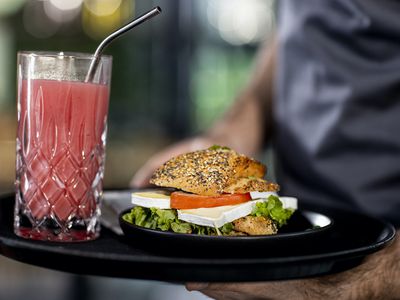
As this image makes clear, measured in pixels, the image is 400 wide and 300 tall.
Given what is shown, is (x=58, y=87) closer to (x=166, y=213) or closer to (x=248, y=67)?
(x=166, y=213)

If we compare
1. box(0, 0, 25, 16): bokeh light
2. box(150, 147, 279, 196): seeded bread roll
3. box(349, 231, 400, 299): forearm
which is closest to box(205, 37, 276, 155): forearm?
box(150, 147, 279, 196): seeded bread roll

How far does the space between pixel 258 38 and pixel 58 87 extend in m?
Answer: 3.13

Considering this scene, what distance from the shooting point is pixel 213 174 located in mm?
1133

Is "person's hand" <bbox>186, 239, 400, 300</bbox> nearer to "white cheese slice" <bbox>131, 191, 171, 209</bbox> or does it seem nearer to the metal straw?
"white cheese slice" <bbox>131, 191, 171, 209</bbox>

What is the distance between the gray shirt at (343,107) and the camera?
1616 millimetres

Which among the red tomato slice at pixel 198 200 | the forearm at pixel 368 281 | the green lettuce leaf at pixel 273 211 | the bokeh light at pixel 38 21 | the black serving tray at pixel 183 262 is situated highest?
the bokeh light at pixel 38 21

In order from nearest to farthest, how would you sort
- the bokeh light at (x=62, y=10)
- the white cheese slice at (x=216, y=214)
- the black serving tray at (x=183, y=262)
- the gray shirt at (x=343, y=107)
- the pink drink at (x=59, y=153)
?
the black serving tray at (x=183, y=262), the white cheese slice at (x=216, y=214), the pink drink at (x=59, y=153), the gray shirt at (x=343, y=107), the bokeh light at (x=62, y=10)

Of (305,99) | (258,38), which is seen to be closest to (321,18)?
(305,99)

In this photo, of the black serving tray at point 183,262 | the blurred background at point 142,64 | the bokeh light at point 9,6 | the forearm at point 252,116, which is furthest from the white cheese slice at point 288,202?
the bokeh light at point 9,6

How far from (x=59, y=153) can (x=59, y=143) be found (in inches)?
0.7

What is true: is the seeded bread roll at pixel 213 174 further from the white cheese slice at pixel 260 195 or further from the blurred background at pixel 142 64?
the blurred background at pixel 142 64

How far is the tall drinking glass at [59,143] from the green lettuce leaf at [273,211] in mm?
289

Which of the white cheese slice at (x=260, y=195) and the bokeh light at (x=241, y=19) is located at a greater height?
the bokeh light at (x=241, y=19)

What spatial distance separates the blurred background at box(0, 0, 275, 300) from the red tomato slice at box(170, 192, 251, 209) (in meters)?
2.93
